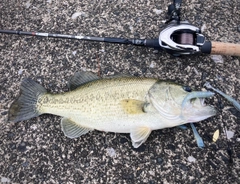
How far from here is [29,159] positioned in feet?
8.52

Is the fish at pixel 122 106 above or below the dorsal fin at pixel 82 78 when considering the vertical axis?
below

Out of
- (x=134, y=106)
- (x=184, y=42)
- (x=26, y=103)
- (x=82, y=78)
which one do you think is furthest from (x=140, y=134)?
(x=26, y=103)

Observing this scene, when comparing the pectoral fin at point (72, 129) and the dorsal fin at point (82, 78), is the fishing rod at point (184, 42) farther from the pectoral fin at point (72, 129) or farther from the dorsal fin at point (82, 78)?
the pectoral fin at point (72, 129)

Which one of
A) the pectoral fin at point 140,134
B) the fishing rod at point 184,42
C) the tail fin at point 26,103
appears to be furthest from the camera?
the tail fin at point 26,103

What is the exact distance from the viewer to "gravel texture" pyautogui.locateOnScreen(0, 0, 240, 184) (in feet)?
7.92

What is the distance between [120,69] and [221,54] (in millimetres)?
1007

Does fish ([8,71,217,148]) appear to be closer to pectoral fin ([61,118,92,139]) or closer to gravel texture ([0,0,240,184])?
pectoral fin ([61,118,92,139])

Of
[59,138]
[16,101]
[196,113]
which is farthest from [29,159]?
[196,113]

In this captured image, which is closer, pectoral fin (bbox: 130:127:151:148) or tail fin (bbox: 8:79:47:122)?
pectoral fin (bbox: 130:127:151:148)

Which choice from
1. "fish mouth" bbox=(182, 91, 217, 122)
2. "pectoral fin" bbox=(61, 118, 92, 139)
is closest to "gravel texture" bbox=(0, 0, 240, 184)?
"pectoral fin" bbox=(61, 118, 92, 139)

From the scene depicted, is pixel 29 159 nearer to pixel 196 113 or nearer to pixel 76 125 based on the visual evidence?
pixel 76 125

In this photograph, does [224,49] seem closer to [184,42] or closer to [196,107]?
[184,42]

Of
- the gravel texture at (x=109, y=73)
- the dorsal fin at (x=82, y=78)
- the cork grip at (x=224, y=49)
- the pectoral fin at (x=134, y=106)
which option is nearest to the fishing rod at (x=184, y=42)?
Answer: the cork grip at (x=224, y=49)

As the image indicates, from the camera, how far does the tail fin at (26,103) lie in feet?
8.61
